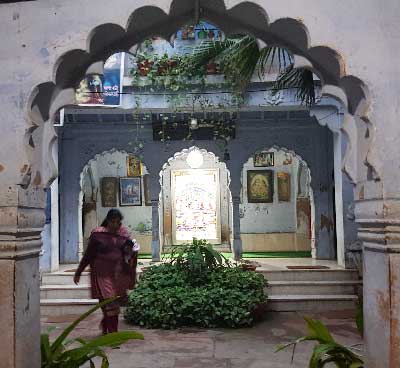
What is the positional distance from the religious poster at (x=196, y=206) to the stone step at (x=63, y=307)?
6.94 metres

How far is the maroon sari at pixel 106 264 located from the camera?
6270mm

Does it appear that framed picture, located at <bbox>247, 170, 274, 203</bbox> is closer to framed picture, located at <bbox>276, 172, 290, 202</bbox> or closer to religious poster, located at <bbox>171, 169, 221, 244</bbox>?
framed picture, located at <bbox>276, 172, 290, 202</bbox>

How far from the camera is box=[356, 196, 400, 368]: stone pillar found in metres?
2.58

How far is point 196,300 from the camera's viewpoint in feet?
24.5

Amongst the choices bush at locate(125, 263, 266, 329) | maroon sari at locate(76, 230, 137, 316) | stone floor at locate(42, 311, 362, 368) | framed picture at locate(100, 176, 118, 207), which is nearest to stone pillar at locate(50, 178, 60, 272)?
stone floor at locate(42, 311, 362, 368)

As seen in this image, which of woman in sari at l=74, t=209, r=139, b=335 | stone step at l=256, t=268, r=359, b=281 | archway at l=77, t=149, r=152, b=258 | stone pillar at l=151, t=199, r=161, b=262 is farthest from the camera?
archway at l=77, t=149, r=152, b=258

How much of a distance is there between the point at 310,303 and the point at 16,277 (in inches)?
276

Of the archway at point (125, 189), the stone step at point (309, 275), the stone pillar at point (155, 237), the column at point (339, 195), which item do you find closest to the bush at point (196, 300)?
the stone step at point (309, 275)

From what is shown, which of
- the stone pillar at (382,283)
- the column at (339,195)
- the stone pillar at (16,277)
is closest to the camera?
the stone pillar at (382,283)

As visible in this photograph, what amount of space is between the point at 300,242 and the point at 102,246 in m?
9.75

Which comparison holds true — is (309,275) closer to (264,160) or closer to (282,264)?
(282,264)

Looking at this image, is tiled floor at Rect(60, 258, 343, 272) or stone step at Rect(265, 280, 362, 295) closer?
stone step at Rect(265, 280, 362, 295)

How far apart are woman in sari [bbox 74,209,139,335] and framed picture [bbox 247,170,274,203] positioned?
30.3 feet

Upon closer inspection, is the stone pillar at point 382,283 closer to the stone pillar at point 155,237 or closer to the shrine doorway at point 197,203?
the stone pillar at point 155,237
